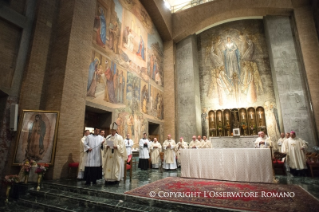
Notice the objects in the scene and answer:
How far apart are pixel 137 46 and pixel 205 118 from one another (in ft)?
24.6

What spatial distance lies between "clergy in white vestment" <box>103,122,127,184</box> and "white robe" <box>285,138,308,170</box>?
6.40m

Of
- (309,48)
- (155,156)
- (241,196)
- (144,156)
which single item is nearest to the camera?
(241,196)

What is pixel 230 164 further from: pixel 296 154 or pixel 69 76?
pixel 69 76

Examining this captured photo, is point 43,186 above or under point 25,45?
under

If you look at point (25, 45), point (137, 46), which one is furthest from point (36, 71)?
point (137, 46)

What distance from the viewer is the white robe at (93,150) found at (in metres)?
5.61

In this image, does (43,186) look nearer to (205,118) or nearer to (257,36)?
(205,118)

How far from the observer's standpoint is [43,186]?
5426mm

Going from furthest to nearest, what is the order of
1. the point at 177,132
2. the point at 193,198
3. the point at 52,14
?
the point at 177,132 < the point at 52,14 < the point at 193,198

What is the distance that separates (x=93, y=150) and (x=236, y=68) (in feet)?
42.5

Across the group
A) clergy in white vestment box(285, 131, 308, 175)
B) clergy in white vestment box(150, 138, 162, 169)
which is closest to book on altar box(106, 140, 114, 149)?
clergy in white vestment box(150, 138, 162, 169)

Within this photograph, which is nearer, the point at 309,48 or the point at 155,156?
the point at 155,156

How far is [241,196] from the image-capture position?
4.07m

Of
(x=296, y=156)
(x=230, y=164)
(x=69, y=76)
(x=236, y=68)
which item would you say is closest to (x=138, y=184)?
(x=230, y=164)
